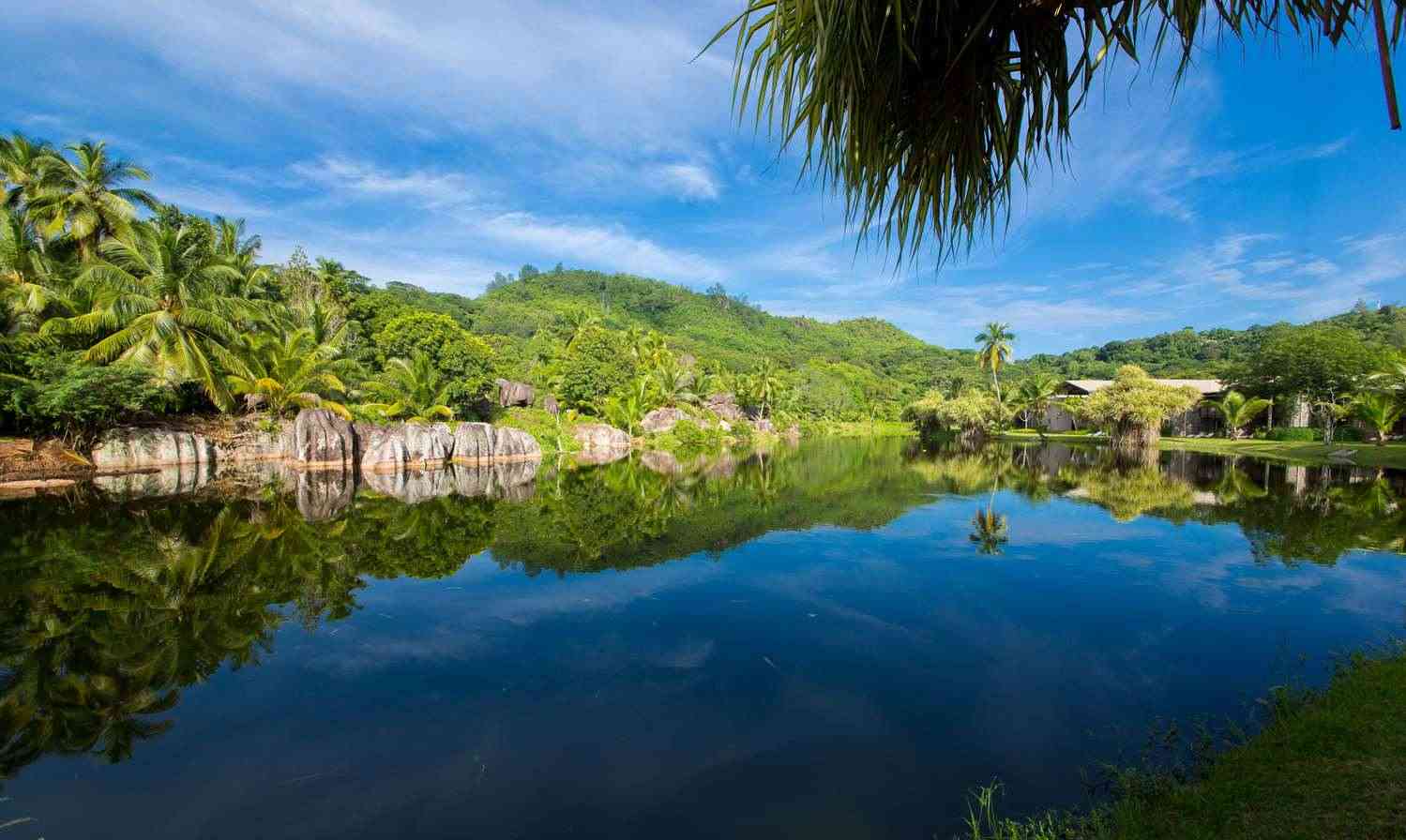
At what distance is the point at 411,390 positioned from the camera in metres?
30.2

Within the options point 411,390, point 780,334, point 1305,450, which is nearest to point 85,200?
point 411,390

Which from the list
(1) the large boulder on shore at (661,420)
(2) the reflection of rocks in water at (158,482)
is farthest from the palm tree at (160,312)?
(1) the large boulder on shore at (661,420)

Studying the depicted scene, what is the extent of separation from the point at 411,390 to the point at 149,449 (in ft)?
33.7

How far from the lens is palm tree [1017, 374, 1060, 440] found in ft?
186

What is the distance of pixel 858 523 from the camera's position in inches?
583

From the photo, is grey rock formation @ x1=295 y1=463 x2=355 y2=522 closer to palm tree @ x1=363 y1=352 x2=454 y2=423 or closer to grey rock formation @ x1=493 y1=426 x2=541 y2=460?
palm tree @ x1=363 y1=352 x2=454 y2=423

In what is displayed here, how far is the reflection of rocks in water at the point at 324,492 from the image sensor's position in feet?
47.2

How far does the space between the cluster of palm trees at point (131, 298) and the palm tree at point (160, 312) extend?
1.6 inches

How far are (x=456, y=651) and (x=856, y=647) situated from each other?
469cm

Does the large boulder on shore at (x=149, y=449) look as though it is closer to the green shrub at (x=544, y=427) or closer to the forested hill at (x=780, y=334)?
the green shrub at (x=544, y=427)

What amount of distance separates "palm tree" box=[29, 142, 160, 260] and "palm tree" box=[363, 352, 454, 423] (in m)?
10.9

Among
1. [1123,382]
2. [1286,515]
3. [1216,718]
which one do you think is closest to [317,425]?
[1216,718]

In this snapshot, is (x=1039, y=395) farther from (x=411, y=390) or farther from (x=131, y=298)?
(x=131, y=298)

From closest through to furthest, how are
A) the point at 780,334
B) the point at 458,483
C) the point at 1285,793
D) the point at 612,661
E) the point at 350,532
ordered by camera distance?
the point at 1285,793 < the point at 612,661 < the point at 350,532 < the point at 458,483 < the point at 780,334
